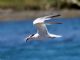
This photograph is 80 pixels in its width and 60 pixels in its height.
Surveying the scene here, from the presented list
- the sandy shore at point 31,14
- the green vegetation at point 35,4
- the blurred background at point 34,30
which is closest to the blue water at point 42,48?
the blurred background at point 34,30

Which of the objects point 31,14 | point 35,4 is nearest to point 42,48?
point 31,14

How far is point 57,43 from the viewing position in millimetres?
13945

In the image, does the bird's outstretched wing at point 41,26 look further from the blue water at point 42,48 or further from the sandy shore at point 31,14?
the sandy shore at point 31,14

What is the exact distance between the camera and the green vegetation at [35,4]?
2078 centimetres

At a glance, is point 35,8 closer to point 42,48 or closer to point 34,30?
point 34,30

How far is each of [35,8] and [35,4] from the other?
103 centimetres

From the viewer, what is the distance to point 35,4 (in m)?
22.0

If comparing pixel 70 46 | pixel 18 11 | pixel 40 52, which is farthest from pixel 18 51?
pixel 18 11

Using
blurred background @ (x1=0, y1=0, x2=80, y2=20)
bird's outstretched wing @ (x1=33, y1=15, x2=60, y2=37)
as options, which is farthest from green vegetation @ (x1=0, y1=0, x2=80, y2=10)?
bird's outstretched wing @ (x1=33, y1=15, x2=60, y2=37)

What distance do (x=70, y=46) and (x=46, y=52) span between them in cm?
82

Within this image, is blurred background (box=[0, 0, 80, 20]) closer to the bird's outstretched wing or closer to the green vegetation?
the green vegetation

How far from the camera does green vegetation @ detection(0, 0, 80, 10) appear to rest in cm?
2078

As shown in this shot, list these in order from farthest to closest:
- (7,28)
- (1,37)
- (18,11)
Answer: (18,11), (7,28), (1,37)

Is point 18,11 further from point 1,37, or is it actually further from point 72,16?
point 1,37
